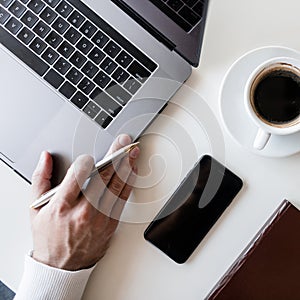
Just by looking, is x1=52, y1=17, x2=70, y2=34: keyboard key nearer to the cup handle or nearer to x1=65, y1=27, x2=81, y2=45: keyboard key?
x1=65, y1=27, x2=81, y2=45: keyboard key

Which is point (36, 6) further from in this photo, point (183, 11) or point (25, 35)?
point (183, 11)

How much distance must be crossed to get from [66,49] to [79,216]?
0.75 ft

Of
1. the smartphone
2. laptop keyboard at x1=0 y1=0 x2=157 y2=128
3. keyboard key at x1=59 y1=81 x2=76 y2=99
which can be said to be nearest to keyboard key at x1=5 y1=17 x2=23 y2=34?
laptop keyboard at x1=0 y1=0 x2=157 y2=128

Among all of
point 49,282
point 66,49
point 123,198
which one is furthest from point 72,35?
point 49,282

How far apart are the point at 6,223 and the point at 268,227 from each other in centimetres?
36

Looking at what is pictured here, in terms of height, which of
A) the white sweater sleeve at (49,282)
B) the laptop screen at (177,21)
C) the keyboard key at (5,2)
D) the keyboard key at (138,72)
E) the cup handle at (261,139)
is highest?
the laptop screen at (177,21)

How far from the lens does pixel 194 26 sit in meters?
0.75

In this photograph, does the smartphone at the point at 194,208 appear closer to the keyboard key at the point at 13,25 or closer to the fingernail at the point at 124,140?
the fingernail at the point at 124,140

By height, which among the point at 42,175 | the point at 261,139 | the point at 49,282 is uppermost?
the point at 261,139

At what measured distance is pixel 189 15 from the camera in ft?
2.48

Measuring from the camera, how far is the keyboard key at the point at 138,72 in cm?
78

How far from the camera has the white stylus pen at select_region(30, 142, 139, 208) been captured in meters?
0.77

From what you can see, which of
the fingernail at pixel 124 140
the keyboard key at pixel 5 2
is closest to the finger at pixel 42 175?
the fingernail at pixel 124 140

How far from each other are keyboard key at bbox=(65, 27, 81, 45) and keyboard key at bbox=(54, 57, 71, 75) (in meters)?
0.03
